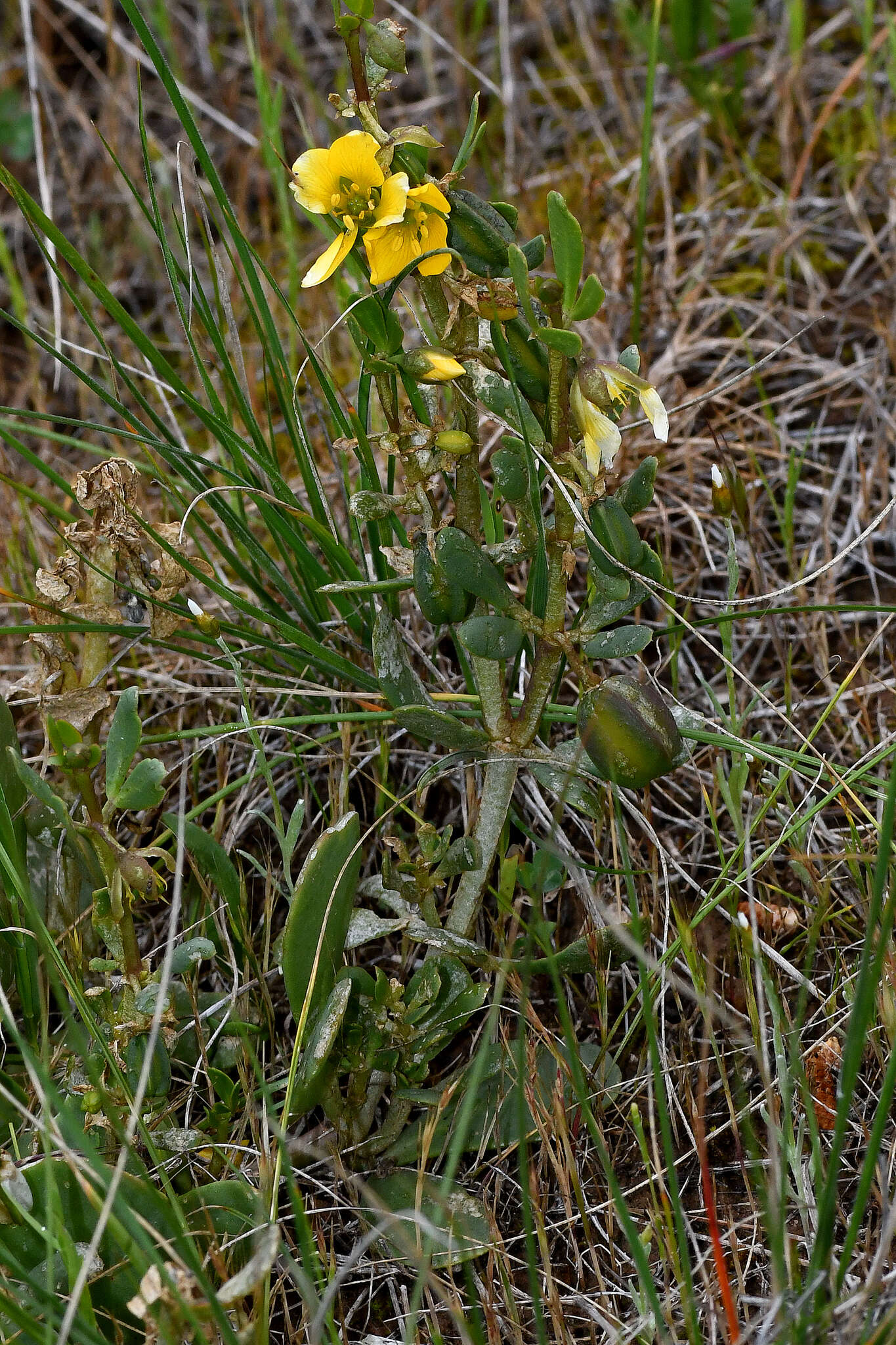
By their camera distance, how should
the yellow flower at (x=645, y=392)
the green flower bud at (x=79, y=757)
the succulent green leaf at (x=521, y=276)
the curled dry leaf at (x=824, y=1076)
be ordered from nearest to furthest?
the succulent green leaf at (x=521, y=276)
the yellow flower at (x=645, y=392)
the green flower bud at (x=79, y=757)
the curled dry leaf at (x=824, y=1076)

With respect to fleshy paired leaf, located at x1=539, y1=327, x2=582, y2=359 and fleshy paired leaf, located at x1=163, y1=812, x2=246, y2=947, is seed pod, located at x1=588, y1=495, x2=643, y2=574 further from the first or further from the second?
fleshy paired leaf, located at x1=163, y1=812, x2=246, y2=947

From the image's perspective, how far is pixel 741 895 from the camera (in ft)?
4.87

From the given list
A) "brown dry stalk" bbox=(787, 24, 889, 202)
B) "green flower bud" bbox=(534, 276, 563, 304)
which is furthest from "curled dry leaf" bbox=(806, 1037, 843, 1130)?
"brown dry stalk" bbox=(787, 24, 889, 202)

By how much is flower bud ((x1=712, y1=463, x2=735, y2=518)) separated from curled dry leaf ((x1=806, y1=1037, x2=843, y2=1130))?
0.65 meters

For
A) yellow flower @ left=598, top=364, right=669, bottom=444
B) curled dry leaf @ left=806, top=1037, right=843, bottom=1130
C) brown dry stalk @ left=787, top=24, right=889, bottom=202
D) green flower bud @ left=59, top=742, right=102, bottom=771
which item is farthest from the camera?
brown dry stalk @ left=787, top=24, right=889, bottom=202

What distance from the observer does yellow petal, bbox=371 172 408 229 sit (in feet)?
3.39

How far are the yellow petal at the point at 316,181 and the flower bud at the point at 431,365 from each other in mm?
159

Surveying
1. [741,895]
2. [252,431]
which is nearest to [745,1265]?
[741,895]

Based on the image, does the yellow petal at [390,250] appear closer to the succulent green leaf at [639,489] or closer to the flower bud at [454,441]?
the flower bud at [454,441]

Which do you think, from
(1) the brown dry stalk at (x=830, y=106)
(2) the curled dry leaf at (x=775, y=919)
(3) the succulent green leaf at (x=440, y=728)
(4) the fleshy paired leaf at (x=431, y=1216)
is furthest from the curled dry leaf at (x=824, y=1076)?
(1) the brown dry stalk at (x=830, y=106)

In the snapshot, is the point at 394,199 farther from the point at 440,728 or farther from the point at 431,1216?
the point at 431,1216

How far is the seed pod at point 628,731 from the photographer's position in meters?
1.13

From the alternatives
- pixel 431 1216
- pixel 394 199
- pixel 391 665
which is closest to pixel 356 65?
pixel 394 199

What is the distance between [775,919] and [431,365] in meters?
0.79
